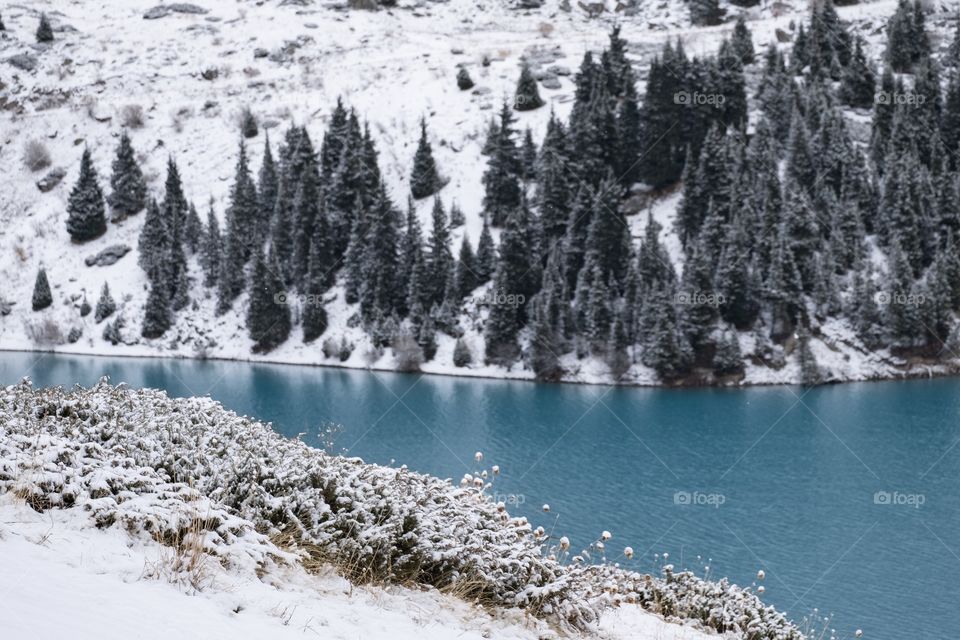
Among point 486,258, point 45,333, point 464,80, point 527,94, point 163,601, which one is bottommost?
point 45,333

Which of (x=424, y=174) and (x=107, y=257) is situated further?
(x=107, y=257)

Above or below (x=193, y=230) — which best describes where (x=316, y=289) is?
below

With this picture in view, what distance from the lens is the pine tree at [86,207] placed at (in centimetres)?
7638

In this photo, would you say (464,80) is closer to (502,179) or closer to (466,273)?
(502,179)

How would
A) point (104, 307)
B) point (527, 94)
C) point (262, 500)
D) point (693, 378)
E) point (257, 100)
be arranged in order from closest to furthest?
point (262, 500) → point (693, 378) → point (104, 307) → point (527, 94) → point (257, 100)

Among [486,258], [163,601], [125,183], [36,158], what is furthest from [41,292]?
[163,601]

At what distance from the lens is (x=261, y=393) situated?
167ft

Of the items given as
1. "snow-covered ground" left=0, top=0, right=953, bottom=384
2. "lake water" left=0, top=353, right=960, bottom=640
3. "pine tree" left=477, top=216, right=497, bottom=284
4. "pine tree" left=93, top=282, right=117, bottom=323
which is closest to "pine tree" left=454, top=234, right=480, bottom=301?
"pine tree" left=477, top=216, right=497, bottom=284

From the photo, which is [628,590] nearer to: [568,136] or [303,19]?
[568,136]

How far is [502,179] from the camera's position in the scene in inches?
2739

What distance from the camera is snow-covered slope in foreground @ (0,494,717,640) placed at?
5195 millimetres

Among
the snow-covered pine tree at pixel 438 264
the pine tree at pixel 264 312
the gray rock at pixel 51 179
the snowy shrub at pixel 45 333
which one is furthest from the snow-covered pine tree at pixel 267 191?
the gray rock at pixel 51 179

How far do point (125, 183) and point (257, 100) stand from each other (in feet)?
62.3

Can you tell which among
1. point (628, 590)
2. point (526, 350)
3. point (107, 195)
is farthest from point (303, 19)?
point (628, 590)
